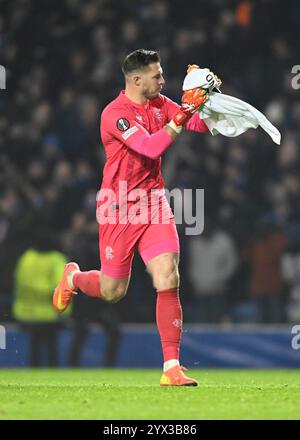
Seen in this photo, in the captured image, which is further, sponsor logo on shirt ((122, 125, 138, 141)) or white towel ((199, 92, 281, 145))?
white towel ((199, 92, 281, 145))

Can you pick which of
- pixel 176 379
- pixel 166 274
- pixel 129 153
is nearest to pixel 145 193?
pixel 129 153

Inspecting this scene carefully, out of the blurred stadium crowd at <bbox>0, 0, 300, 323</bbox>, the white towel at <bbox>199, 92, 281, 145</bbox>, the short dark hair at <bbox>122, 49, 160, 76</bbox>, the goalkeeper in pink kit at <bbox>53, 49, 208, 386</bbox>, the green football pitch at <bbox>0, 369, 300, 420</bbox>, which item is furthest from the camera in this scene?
the blurred stadium crowd at <bbox>0, 0, 300, 323</bbox>

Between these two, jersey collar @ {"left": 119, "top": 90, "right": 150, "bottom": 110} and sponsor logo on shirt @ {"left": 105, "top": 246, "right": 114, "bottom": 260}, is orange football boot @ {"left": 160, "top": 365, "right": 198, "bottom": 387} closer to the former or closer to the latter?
sponsor logo on shirt @ {"left": 105, "top": 246, "right": 114, "bottom": 260}

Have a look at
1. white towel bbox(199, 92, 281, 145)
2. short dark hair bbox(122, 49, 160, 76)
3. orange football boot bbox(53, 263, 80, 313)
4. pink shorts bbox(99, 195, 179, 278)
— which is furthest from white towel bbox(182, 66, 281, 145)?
orange football boot bbox(53, 263, 80, 313)

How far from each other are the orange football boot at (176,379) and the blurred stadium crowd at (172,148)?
20.2 feet

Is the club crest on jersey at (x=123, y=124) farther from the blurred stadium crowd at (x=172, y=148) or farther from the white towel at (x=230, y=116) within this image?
the blurred stadium crowd at (x=172, y=148)

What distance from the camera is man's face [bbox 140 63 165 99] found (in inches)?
330

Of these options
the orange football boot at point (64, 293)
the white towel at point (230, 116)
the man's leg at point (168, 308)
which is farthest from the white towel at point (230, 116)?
the orange football boot at point (64, 293)

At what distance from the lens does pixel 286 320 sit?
14.3m

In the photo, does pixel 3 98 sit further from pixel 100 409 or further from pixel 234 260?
pixel 100 409

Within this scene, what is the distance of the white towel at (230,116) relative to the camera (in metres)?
8.60

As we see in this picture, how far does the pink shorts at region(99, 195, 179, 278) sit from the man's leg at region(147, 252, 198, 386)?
7 centimetres

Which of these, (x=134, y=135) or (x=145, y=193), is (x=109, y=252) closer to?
(x=145, y=193)
